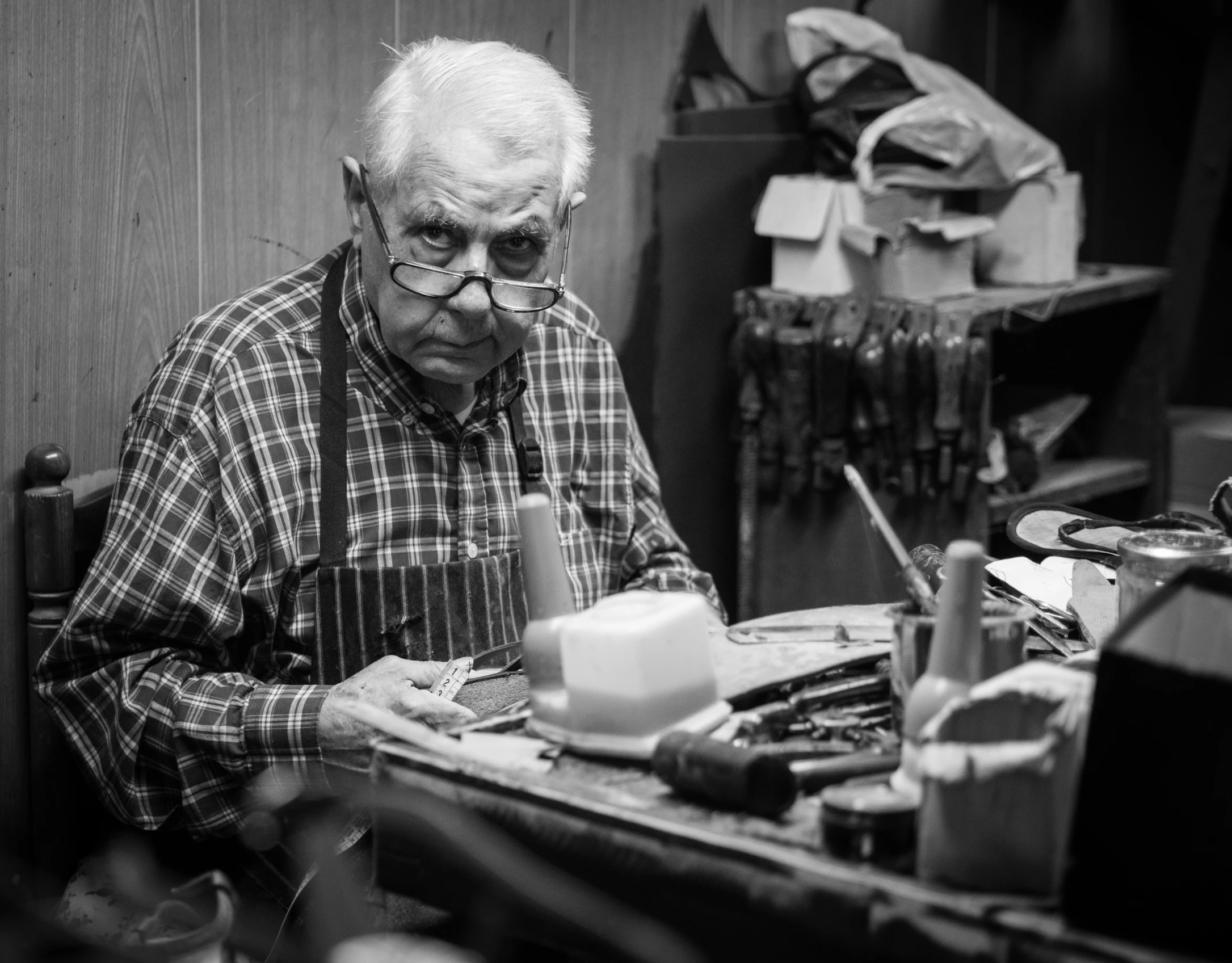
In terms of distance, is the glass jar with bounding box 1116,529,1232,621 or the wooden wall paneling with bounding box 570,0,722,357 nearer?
the glass jar with bounding box 1116,529,1232,621

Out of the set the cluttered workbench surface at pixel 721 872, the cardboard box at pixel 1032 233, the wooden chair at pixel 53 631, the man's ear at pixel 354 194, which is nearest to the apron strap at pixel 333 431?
the man's ear at pixel 354 194

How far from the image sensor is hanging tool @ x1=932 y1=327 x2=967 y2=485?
9.82 feet

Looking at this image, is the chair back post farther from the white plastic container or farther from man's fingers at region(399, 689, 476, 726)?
the white plastic container

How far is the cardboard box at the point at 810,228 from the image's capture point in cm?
319

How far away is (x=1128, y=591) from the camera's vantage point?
4.42 feet

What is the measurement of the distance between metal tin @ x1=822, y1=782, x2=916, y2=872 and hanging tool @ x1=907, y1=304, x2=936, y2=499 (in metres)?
2.11

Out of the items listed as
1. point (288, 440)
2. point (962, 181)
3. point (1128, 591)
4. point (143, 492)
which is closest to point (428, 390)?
point (288, 440)

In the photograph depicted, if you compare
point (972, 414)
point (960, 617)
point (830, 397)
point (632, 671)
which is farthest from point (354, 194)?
point (972, 414)

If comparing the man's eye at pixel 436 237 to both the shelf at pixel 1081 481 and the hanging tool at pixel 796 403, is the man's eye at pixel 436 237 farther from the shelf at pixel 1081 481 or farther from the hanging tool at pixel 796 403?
the shelf at pixel 1081 481

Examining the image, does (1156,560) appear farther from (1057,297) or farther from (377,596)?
(1057,297)

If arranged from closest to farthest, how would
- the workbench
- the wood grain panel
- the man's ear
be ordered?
the workbench < the man's ear < the wood grain panel

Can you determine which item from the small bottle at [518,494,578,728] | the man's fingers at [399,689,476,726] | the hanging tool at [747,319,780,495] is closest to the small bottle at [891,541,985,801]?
the small bottle at [518,494,578,728]

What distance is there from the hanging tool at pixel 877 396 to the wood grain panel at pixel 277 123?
3.60 feet

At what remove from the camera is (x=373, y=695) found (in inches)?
64.8
